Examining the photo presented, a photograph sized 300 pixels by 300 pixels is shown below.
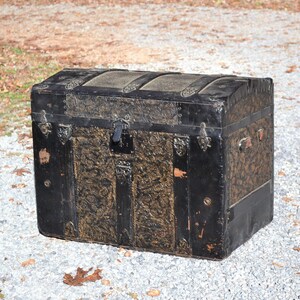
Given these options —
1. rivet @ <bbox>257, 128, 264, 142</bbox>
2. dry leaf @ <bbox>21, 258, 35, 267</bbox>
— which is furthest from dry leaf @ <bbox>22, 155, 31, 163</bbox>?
rivet @ <bbox>257, 128, 264, 142</bbox>

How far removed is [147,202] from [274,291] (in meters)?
0.90

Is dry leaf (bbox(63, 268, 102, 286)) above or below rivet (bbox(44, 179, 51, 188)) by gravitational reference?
below

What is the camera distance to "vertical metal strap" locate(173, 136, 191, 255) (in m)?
4.45

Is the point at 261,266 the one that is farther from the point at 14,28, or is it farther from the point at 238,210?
the point at 14,28

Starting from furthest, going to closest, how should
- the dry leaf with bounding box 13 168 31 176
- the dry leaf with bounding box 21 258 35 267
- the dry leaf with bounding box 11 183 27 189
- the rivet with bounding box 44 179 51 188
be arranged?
1. the dry leaf with bounding box 13 168 31 176
2. the dry leaf with bounding box 11 183 27 189
3. the rivet with bounding box 44 179 51 188
4. the dry leaf with bounding box 21 258 35 267

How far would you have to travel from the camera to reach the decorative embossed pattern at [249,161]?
4.47 meters

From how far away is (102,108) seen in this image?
4.64 metres

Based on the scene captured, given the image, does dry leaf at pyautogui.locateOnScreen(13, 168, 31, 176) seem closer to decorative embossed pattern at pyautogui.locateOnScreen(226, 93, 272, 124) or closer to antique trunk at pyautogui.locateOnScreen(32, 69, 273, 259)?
antique trunk at pyautogui.locateOnScreen(32, 69, 273, 259)

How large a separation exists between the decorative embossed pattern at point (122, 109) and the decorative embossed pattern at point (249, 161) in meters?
0.38

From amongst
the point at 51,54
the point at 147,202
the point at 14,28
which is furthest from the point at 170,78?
the point at 14,28

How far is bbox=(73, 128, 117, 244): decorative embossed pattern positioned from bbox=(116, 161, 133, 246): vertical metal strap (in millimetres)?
35

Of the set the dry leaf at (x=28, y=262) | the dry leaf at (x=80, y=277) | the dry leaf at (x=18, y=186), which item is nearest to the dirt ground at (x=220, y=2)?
the dry leaf at (x=18, y=186)

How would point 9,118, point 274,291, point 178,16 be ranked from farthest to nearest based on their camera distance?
point 178,16, point 9,118, point 274,291

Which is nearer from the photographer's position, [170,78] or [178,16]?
[170,78]
